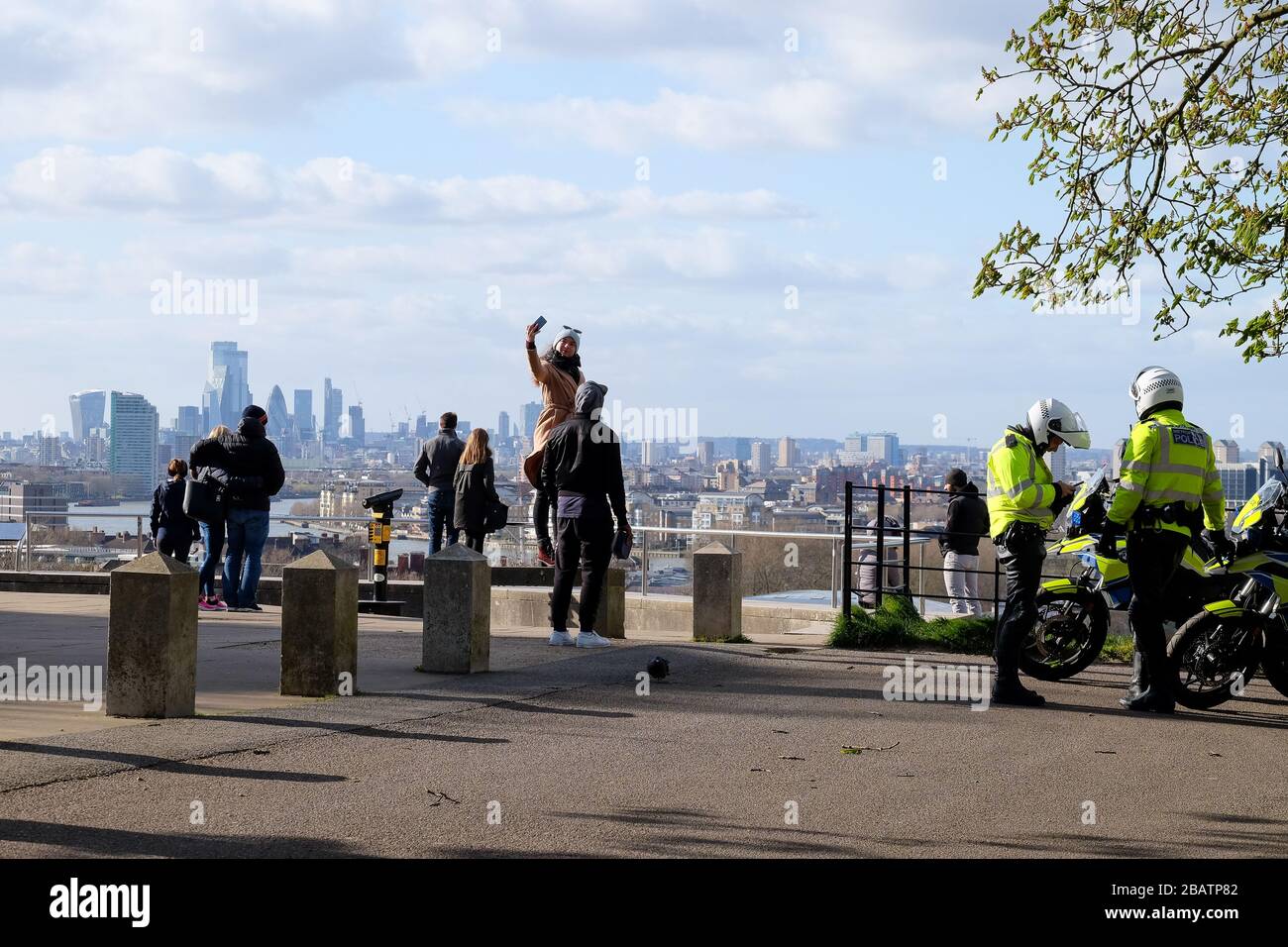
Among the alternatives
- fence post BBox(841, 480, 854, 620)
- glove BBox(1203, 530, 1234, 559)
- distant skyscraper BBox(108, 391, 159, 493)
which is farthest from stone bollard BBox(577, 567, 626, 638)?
distant skyscraper BBox(108, 391, 159, 493)

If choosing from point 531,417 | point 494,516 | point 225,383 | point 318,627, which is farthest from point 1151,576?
point 225,383

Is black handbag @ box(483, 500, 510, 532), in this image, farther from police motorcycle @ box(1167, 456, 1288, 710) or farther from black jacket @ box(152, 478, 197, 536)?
police motorcycle @ box(1167, 456, 1288, 710)

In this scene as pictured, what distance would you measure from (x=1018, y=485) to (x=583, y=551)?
361 centimetres

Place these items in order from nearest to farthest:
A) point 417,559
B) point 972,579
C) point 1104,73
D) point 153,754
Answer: point 153,754
point 1104,73
point 972,579
point 417,559

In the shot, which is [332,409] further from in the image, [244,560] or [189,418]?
[244,560]

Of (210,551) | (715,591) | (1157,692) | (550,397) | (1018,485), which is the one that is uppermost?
(550,397)

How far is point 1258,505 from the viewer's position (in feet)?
33.4

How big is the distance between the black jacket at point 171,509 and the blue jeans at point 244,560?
157 centimetres

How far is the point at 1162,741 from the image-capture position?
28.4 feet
